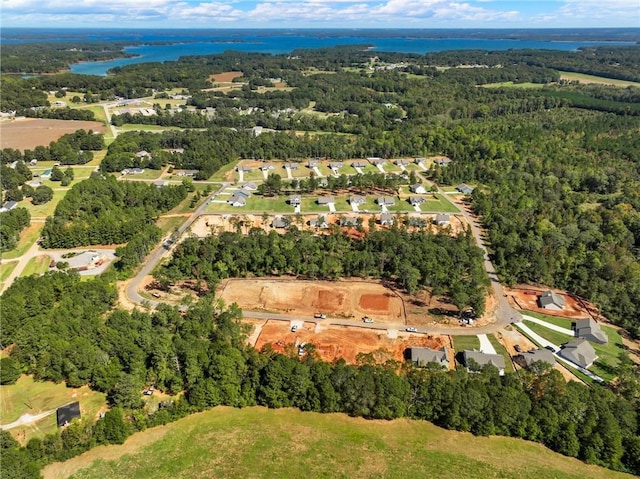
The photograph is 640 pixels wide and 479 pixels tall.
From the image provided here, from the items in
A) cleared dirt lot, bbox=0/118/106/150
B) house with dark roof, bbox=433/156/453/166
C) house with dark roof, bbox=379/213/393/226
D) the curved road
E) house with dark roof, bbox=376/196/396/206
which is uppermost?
cleared dirt lot, bbox=0/118/106/150

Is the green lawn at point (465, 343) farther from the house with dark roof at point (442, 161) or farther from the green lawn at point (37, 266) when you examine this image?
the house with dark roof at point (442, 161)

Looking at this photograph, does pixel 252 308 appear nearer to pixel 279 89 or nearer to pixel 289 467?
pixel 289 467

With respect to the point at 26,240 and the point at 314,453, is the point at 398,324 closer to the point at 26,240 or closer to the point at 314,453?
the point at 314,453

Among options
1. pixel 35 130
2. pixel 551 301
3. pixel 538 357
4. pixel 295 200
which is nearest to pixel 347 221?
pixel 295 200

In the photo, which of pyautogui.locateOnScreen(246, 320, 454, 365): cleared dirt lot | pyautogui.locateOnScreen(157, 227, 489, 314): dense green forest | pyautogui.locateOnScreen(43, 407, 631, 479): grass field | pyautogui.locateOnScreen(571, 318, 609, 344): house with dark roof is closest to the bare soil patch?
pyautogui.locateOnScreen(571, 318, 609, 344): house with dark roof

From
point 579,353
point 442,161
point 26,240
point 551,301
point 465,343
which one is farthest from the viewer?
point 442,161

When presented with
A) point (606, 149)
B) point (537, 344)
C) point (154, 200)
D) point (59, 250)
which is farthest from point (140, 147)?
point (606, 149)

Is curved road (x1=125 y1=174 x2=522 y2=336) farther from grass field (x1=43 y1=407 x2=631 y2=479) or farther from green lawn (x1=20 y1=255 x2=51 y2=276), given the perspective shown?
green lawn (x1=20 y1=255 x2=51 y2=276)
